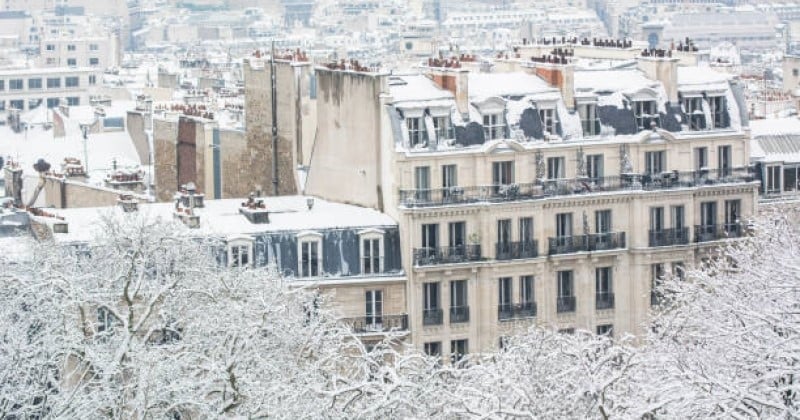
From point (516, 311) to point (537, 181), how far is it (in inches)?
151

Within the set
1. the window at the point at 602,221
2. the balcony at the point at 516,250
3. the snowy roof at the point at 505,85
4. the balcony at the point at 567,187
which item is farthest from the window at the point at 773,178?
the balcony at the point at 516,250

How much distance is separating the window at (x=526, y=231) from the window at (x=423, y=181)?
9.61ft

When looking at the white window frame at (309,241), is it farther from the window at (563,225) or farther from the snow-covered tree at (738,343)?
the snow-covered tree at (738,343)

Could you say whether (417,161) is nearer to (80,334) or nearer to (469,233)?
(469,233)

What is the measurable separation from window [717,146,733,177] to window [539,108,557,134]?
17.6ft

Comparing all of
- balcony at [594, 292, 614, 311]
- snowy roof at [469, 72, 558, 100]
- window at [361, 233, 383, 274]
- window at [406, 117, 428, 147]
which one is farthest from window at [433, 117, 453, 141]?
balcony at [594, 292, 614, 311]

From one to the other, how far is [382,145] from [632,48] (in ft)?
47.9

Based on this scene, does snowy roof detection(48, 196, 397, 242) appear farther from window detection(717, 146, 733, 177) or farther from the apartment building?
window detection(717, 146, 733, 177)

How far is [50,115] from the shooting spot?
17250cm

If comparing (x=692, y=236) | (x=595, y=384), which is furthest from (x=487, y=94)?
(x=595, y=384)

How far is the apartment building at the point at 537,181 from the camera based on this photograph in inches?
3034

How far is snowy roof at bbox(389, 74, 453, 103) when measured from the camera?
78.2 m

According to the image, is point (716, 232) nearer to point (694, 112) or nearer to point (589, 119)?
point (694, 112)

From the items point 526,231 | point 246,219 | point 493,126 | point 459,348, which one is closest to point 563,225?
point 526,231
